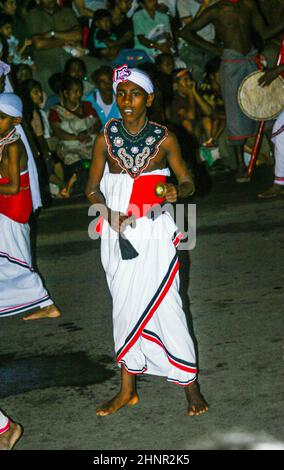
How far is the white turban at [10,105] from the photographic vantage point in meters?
6.18

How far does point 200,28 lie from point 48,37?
7.74ft

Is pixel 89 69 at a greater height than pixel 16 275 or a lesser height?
greater

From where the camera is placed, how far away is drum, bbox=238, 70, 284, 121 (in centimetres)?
1041

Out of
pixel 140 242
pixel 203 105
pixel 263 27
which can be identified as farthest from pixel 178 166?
pixel 203 105

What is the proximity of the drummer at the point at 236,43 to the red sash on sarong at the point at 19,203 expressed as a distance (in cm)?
531

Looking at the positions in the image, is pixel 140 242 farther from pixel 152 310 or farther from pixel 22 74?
pixel 22 74

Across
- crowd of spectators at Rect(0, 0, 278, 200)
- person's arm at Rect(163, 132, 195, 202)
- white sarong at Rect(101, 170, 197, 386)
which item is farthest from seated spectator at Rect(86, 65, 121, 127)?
white sarong at Rect(101, 170, 197, 386)

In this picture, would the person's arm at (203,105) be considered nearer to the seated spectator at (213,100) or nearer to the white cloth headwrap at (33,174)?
the seated spectator at (213,100)

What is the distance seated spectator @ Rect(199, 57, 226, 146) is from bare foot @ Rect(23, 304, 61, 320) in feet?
21.1

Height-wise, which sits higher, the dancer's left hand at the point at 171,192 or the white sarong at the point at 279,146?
the dancer's left hand at the point at 171,192

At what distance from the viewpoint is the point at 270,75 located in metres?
10.3

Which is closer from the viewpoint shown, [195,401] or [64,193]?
[195,401]

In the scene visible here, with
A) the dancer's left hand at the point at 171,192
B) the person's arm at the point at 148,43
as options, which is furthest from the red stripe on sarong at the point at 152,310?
the person's arm at the point at 148,43
